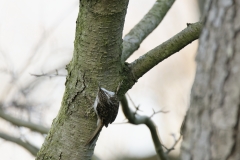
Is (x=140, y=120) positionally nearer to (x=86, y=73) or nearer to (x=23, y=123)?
(x=86, y=73)

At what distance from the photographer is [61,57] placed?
9.75 ft

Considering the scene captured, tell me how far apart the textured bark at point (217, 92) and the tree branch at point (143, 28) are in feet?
3.49

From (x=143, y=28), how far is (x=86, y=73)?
1.69 ft

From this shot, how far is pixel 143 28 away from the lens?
2012 millimetres

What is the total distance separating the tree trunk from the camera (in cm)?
153

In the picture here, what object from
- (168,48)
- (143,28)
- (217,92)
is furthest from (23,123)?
(217,92)

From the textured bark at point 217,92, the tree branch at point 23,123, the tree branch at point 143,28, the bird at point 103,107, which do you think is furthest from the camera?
the tree branch at point 23,123

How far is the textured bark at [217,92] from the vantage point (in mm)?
646

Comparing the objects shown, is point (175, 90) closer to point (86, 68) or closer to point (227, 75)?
point (86, 68)

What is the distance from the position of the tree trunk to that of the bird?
0.02 meters

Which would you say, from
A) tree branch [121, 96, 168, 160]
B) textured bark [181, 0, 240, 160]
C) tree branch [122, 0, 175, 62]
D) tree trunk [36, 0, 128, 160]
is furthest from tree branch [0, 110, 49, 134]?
textured bark [181, 0, 240, 160]

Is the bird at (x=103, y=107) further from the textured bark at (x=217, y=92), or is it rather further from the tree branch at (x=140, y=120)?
the textured bark at (x=217, y=92)

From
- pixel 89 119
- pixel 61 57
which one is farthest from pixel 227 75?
pixel 61 57

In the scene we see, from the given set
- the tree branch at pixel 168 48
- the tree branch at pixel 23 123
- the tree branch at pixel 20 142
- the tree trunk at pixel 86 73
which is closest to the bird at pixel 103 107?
the tree trunk at pixel 86 73
